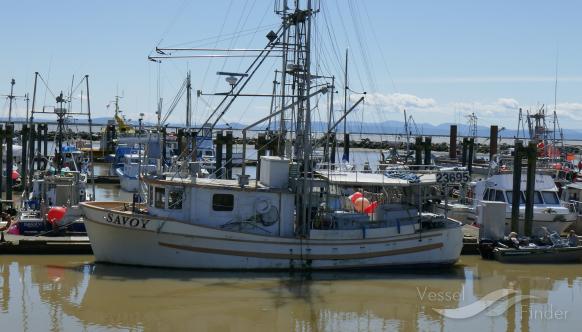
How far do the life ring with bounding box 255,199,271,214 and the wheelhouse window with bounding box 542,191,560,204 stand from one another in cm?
1271

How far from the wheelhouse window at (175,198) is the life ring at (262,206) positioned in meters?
2.09

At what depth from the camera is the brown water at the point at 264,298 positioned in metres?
18.5

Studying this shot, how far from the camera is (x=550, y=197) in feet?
101

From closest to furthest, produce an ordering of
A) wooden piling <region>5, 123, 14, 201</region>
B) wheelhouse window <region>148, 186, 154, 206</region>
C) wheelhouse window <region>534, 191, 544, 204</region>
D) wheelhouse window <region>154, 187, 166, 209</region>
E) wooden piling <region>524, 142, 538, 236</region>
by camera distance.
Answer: wheelhouse window <region>154, 187, 166, 209</region> → wheelhouse window <region>148, 186, 154, 206</region> → wooden piling <region>524, 142, 538, 236</region> → wheelhouse window <region>534, 191, 544, 204</region> → wooden piling <region>5, 123, 14, 201</region>

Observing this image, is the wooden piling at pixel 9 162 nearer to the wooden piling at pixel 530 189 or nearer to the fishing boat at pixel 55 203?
the fishing boat at pixel 55 203

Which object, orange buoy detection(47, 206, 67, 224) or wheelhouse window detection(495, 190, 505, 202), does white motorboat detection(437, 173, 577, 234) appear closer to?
wheelhouse window detection(495, 190, 505, 202)

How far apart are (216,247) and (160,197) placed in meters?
2.19

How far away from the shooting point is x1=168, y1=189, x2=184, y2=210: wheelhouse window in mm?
22703

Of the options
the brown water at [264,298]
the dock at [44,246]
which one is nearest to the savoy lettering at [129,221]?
the brown water at [264,298]

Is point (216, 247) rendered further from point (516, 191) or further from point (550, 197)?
point (550, 197)

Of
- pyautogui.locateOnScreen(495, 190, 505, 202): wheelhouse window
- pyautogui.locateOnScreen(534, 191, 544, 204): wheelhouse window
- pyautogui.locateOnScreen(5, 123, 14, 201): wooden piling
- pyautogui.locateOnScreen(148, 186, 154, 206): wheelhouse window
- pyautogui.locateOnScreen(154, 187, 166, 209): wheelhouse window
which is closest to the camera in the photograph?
pyautogui.locateOnScreen(154, 187, 166, 209): wheelhouse window

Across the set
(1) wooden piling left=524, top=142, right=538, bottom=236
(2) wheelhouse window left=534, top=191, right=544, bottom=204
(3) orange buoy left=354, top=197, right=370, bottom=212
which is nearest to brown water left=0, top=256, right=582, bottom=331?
(3) orange buoy left=354, top=197, right=370, bottom=212

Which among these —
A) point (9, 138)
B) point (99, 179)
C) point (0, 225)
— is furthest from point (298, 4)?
point (99, 179)

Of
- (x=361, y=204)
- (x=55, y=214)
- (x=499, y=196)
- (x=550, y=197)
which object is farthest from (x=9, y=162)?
(x=550, y=197)
